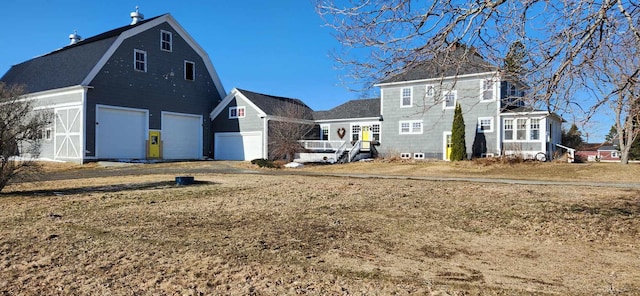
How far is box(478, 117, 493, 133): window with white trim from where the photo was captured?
25.4 metres

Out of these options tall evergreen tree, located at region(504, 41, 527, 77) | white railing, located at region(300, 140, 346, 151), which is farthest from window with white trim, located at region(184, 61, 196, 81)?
tall evergreen tree, located at region(504, 41, 527, 77)

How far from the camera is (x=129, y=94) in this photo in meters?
26.1

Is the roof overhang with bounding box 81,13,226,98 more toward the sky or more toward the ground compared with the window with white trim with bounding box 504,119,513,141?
more toward the sky

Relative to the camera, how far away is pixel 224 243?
5.16 meters

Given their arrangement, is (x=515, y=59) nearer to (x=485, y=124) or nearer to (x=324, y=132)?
(x=485, y=124)

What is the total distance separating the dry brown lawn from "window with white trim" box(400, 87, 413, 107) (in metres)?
18.6

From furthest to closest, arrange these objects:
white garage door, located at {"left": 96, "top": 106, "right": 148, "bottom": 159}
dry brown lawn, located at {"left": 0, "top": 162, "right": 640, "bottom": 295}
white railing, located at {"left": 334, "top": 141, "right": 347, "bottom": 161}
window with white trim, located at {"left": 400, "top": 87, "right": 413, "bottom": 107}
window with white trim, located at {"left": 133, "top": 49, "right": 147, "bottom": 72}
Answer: window with white trim, located at {"left": 400, "top": 87, "right": 413, "bottom": 107} < white railing, located at {"left": 334, "top": 141, "right": 347, "bottom": 161} < window with white trim, located at {"left": 133, "top": 49, "right": 147, "bottom": 72} < white garage door, located at {"left": 96, "top": 106, "right": 148, "bottom": 159} < dry brown lawn, located at {"left": 0, "top": 162, "right": 640, "bottom": 295}

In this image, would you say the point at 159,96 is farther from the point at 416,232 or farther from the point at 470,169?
the point at 416,232

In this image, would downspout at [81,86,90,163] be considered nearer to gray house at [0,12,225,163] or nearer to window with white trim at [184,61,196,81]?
gray house at [0,12,225,163]

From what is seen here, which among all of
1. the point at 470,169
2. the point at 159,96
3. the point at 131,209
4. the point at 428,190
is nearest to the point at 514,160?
the point at 470,169

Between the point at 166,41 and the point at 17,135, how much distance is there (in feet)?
66.8

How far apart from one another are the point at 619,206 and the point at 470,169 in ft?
38.6

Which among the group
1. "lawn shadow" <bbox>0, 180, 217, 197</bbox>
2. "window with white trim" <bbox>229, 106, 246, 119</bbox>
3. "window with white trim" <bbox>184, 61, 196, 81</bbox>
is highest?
"window with white trim" <bbox>184, 61, 196, 81</bbox>

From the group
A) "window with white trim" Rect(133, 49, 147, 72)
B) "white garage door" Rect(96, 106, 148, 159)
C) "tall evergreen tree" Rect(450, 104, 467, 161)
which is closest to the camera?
"white garage door" Rect(96, 106, 148, 159)
